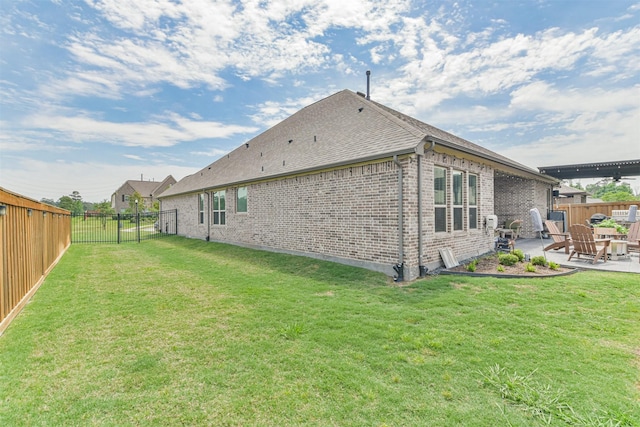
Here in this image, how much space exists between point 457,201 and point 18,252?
964 centimetres

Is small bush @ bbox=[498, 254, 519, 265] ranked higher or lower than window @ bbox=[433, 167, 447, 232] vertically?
lower

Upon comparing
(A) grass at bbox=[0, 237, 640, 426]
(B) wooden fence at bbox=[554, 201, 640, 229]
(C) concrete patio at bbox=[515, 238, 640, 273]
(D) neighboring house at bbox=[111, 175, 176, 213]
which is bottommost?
(A) grass at bbox=[0, 237, 640, 426]

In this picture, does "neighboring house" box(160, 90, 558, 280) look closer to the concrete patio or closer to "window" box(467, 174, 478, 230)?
"window" box(467, 174, 478, 230)

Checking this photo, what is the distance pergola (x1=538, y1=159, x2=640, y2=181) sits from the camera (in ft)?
51.2

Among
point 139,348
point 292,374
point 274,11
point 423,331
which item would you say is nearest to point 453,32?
point 274,11

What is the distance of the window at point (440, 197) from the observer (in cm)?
742

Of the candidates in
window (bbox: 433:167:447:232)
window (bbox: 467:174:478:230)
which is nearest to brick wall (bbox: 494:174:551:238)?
window (bbox: 467:174:478:230)

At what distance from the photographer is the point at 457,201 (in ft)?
26.9

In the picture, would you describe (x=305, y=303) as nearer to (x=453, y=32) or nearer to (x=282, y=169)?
(x=282, y=169)

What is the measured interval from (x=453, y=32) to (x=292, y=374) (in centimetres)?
1137

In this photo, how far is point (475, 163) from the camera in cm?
888

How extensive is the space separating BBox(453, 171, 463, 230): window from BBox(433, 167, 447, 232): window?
0.58 metres

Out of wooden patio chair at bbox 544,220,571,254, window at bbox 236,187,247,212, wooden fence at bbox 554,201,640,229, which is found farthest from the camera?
wooden fence at bbox 554,201,640,229

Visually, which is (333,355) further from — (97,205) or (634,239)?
(97,205)
